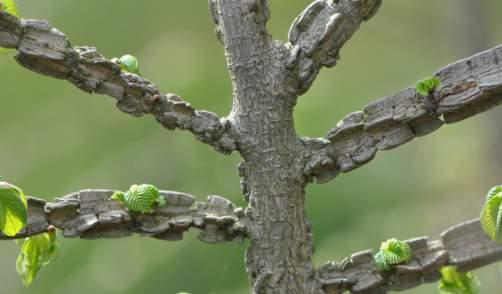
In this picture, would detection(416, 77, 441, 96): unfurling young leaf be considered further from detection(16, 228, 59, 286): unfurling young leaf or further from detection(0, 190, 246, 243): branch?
detection(16, 228, 59, 286): unfurling young leaf

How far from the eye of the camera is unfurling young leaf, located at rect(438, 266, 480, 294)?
A: 53cm

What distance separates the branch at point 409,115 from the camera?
18.1 inches

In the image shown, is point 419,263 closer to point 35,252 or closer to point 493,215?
point 493,215

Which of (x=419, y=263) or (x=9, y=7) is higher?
(x=9, y=7)

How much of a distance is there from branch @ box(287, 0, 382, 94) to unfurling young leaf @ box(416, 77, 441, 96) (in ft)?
0.19

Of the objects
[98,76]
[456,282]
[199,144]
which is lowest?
[456,282]

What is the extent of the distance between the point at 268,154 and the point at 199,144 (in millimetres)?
1588


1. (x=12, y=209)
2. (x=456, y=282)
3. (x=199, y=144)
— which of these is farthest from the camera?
(x=199, y=144)

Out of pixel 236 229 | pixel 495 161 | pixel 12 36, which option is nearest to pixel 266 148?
pixel 236 229

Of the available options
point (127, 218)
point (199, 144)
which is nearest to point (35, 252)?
point (127, 218)

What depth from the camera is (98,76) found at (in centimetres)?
46

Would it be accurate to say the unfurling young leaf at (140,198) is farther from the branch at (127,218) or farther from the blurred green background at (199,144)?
the blurred green background at (199,144)

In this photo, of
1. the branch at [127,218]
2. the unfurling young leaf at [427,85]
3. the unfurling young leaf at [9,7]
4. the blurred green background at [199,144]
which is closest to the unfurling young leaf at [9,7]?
the unfurling young leaf at [9,7]

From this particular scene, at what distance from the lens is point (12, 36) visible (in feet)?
1.40
